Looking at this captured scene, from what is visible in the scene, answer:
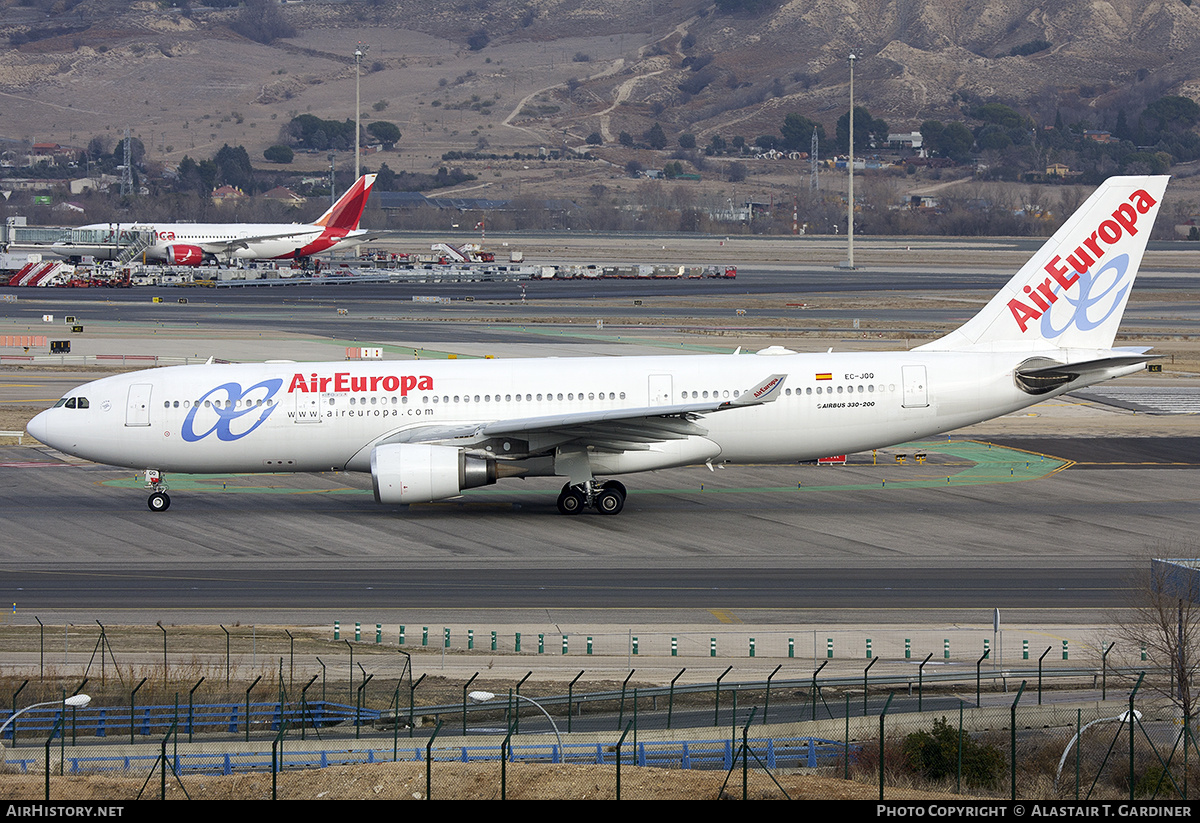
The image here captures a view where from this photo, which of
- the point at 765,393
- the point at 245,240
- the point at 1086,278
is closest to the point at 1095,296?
the point at 1086,278

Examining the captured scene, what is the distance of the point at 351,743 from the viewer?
2389cm

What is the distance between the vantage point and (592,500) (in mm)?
44719

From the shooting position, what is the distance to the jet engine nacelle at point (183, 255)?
15725 cm

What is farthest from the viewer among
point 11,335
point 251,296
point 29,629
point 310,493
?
point 251,296

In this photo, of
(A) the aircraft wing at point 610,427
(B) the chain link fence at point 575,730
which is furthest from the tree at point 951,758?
(A) the aircraft wing at point 610,427

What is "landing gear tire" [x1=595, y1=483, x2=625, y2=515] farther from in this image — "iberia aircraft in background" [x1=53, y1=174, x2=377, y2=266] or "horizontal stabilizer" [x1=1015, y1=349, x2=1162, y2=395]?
"iberia aircraft in background" [x1=53, y1=174, x2=377, y2=266]

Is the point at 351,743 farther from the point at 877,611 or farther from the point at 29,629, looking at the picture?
the point at 877,611

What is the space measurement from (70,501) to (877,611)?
27598mm

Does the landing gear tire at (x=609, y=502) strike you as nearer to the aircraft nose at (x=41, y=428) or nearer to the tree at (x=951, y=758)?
the aircraft nose at (x=41, y=428)

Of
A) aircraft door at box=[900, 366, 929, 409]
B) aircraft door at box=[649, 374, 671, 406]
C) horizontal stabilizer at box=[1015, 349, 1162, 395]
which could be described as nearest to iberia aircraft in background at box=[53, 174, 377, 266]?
aircraft door at box=[649, 374, 671, 406]

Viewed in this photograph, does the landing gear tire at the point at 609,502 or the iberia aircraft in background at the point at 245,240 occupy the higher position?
the iberia aircraft in background at the point at 245,240

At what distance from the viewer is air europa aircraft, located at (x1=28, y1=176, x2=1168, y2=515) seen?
4416 cm

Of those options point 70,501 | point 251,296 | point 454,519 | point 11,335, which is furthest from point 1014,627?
point 251,296

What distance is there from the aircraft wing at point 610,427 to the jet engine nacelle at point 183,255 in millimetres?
121313
